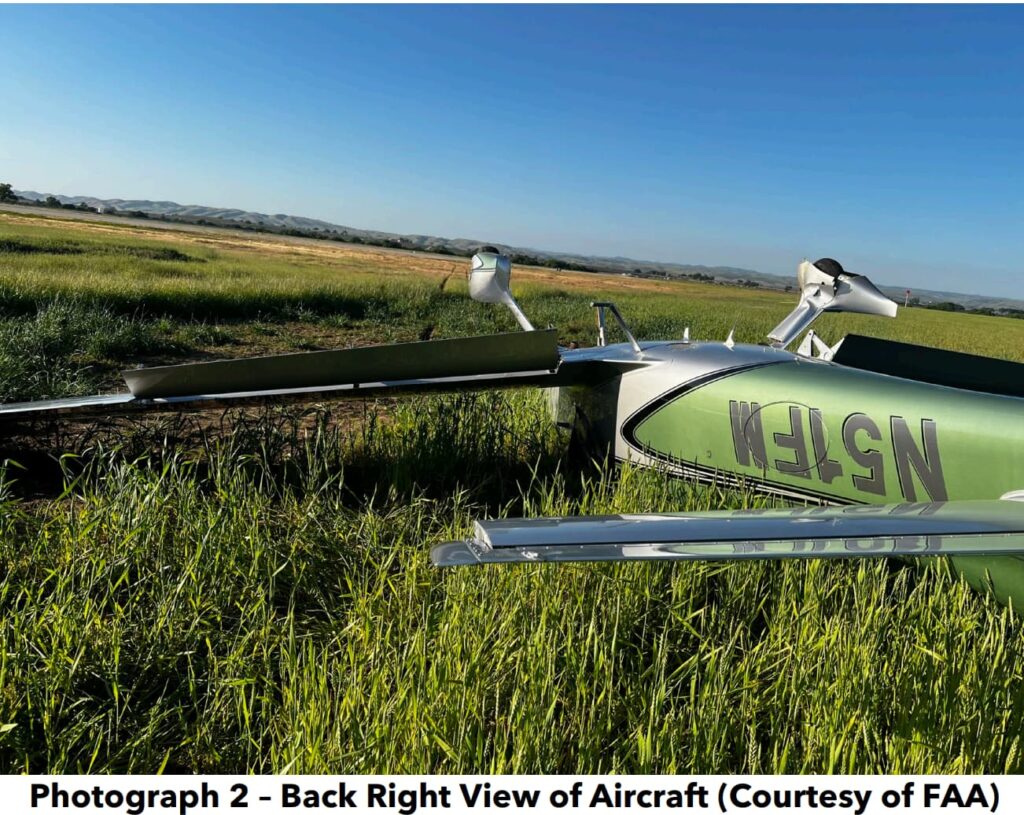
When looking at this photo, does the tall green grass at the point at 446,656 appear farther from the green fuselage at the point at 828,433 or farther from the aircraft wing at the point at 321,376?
the aircraft wing at the point at 321,376

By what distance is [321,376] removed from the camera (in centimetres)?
328

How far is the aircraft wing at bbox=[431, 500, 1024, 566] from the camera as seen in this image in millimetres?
A: 1117

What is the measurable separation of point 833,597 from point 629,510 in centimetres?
86

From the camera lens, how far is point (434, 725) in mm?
1644

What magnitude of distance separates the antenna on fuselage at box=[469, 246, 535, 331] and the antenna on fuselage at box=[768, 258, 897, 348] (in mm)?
1423

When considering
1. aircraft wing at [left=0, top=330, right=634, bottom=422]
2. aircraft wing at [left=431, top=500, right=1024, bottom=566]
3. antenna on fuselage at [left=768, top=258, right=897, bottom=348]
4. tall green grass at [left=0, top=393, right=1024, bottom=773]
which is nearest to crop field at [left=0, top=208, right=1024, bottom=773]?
tall green grass at [left=0, top=393, right=1024, bottom=773]

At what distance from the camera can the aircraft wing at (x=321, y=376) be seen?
3217mm

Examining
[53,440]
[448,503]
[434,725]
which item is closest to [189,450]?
[53,440]

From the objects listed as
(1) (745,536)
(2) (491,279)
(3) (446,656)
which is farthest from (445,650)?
(2) (491,279)

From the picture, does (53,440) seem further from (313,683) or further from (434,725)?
(434,725)

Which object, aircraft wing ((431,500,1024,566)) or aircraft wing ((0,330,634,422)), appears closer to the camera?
aircraft wing ((431,500,1024,566))

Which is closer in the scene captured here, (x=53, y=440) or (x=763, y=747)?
(x=763, y=747)

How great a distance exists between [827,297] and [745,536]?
2756mm
